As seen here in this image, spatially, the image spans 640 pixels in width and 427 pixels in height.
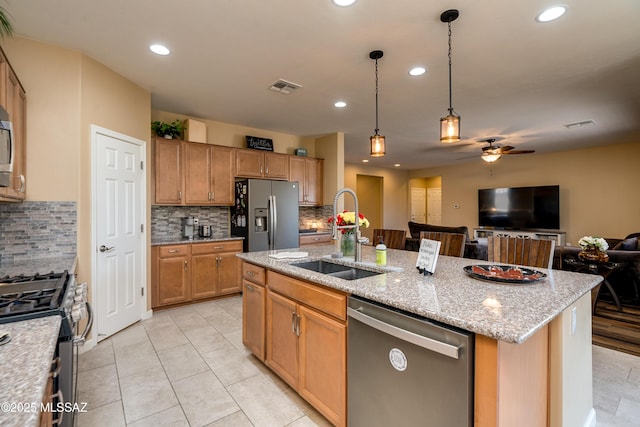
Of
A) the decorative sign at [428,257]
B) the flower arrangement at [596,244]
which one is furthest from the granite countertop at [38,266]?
the flower arrangement at [596,244]

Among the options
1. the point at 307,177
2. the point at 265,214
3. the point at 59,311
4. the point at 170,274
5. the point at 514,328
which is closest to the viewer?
the point at 514,328

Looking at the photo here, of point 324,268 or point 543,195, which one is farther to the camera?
point 543,195

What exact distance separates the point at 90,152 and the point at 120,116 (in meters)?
0.57

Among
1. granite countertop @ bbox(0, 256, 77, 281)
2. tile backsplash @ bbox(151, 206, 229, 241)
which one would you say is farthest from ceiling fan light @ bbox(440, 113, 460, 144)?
tile backsplash @ bbox(151, 206, 229, 241)

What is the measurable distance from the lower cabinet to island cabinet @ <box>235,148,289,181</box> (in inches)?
109

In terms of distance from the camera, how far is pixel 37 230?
8.19 feet

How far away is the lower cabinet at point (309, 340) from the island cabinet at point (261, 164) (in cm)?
277

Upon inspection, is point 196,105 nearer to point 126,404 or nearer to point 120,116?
point 120,116

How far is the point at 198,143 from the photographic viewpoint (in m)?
4.23

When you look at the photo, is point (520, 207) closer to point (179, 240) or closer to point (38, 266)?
point (179, 240)

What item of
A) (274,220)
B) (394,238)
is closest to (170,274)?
(274,220)

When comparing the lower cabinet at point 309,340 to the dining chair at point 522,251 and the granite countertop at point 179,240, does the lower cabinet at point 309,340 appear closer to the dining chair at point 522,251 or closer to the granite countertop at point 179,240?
the dining chair at point 522,251

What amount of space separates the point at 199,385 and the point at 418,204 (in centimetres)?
954

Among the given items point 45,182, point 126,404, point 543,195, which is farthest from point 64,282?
point 543,195
